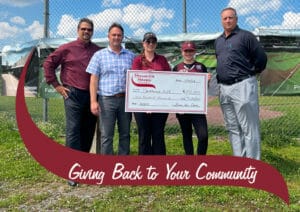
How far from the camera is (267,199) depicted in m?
4.36

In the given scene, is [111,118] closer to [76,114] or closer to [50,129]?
[76,114]

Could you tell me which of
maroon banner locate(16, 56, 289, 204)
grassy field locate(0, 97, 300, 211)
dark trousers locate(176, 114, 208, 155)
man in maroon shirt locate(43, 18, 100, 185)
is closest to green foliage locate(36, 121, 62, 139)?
grassy field locate(0, 97, 300, 211)

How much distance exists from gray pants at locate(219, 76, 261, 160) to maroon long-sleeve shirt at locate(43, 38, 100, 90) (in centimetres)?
162

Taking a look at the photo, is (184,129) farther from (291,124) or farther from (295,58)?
(291,124)

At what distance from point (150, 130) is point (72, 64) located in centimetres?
119

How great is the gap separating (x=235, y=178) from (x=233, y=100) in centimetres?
145

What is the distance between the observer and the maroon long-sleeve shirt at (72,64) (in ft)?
16.3

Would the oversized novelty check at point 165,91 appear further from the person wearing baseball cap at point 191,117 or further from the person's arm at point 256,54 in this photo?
the person's arm at point 256,54

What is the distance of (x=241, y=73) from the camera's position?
191 inches

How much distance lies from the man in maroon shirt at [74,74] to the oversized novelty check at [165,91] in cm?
60

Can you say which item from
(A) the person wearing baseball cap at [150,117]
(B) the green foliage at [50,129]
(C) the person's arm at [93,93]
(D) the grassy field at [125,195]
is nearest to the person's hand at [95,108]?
(C) the person's arm at [93,93]

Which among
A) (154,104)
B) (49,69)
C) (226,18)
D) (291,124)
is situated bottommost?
(291,124)

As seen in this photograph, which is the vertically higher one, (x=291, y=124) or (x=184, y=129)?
(x=184, y=129)

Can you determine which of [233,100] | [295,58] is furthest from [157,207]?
[295,58]
